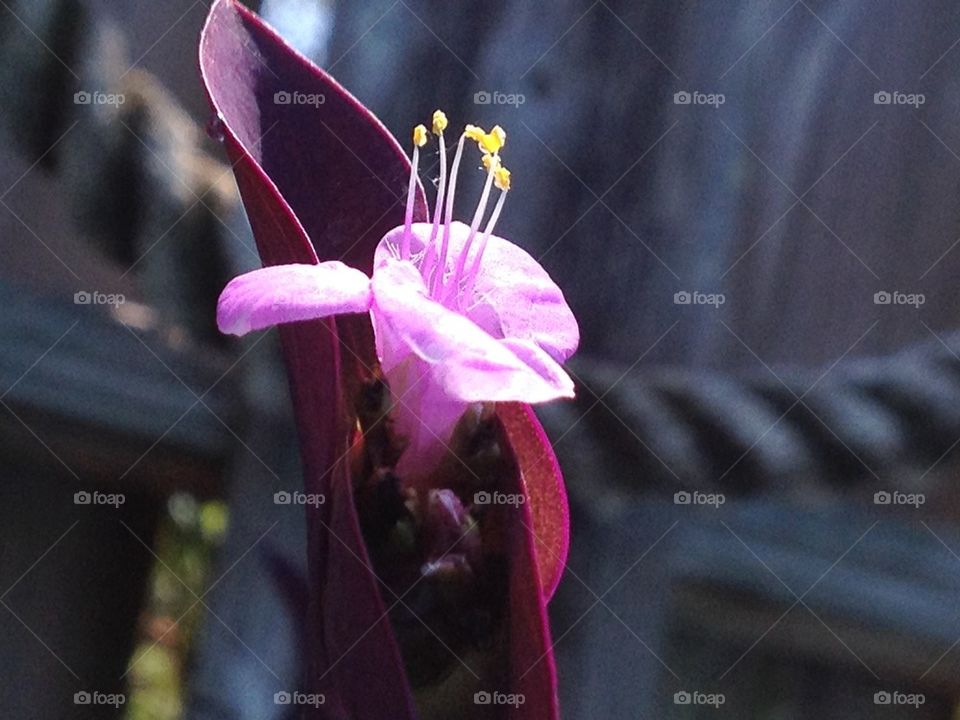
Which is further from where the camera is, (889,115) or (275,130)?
(889,115)

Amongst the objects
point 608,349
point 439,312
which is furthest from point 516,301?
point 608,349

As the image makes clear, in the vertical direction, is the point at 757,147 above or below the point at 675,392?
above

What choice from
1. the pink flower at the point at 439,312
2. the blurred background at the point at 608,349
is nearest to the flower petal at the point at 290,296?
the pink flower at the point at 439,312

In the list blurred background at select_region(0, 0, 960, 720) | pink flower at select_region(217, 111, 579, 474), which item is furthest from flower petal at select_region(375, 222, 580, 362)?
blurred background at select_region(0, 0, 960, 720)

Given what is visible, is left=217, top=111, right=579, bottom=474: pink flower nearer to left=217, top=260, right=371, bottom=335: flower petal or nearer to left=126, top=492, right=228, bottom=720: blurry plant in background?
left=217, top=260, right=371, bottom=335: flower petal

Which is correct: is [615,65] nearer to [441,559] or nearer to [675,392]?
[675,392]

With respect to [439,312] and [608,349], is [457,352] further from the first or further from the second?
[608,349]

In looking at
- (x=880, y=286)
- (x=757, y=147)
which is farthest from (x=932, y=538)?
(x=757, y=147)
